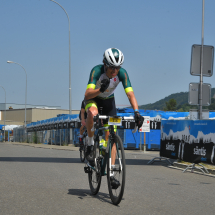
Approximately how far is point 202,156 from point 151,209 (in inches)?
215

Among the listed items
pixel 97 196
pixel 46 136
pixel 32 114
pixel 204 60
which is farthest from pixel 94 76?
pixel 32 114

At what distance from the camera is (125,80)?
5.57 meters

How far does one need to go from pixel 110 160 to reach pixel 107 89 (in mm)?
1150

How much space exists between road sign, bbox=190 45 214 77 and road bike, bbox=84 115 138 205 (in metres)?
7.20

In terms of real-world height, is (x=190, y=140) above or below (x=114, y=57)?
below

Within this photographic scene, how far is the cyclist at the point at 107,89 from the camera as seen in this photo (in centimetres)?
520

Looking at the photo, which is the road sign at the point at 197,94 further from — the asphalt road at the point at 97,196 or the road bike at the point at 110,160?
the road bike at the point at 110,160

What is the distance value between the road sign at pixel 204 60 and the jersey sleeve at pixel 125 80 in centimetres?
699

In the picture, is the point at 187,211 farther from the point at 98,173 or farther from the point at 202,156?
the point at 202,156

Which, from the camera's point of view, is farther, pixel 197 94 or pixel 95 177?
pixel 197 94

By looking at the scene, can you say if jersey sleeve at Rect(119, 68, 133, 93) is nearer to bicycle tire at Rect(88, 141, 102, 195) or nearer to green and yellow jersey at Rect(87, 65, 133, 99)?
green and yellow jersey at Rect(87, 65, 133, 99)

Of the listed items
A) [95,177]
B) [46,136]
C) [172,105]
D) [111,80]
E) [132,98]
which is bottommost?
[46,136]

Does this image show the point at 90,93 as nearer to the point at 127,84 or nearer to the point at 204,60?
the point at 127,84

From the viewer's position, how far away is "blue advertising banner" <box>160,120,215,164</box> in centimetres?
989
